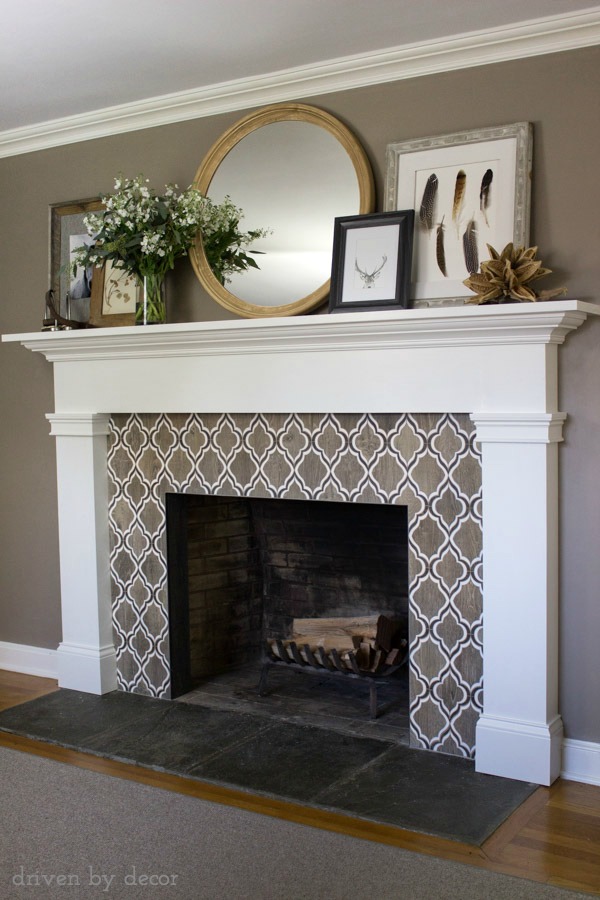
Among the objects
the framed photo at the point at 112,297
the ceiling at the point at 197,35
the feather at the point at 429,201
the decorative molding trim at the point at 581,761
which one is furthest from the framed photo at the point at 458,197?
the decorative molding trim at the point at 581,761

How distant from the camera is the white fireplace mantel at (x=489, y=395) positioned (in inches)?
110

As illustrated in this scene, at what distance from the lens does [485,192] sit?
2955 millimetres

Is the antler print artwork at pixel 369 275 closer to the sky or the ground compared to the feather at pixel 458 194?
closer to the ground

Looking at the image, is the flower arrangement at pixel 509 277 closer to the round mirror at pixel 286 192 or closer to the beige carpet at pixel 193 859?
the round mirror at pixel 286 192

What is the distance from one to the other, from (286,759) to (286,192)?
2024 mm

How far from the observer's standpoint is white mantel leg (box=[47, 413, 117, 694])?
372 centimetres

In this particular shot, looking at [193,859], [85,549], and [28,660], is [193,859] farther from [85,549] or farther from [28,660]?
[28,660]

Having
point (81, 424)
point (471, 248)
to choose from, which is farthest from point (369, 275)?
point (81, 424)

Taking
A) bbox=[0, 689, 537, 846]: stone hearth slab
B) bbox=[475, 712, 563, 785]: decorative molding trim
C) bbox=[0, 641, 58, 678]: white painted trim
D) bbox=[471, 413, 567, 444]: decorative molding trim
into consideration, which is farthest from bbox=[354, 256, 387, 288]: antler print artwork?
bbox=[0, 641, 58, 678]: white painted trim

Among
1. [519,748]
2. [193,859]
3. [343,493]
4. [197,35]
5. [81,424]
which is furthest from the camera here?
[81,424]

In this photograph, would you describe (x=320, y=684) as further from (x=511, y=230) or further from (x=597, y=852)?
(x=511, y=230)

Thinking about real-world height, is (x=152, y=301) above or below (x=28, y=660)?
above

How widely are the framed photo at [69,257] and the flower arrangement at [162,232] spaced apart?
12.8 inches

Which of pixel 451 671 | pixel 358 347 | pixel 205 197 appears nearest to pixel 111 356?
pixel 205 197
